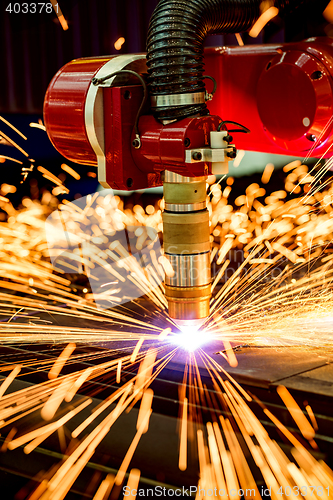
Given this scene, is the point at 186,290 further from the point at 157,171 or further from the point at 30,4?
the point at 30,4

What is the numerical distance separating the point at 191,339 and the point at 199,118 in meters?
0.58

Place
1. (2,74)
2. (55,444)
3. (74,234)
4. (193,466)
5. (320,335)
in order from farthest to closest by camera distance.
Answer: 1. (2,74)
2. (74,234)
3. (320,335)
4. (55,444)
5. (193,466)

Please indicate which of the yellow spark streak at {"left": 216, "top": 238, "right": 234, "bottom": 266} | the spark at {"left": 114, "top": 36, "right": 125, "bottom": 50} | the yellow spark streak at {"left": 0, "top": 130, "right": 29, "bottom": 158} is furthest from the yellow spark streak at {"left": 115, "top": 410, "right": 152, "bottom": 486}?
the yellow spark streak at {"left": 0, "top": 130, "right": 29, "bottom": 158}

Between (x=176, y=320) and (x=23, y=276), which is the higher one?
(x=23, y=276)

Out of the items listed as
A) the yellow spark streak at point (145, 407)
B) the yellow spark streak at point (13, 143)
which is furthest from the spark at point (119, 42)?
the yellow spark streak at point (145, 407)

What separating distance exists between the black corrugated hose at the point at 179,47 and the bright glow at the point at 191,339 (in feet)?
1.82

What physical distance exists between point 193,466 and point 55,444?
334 mm

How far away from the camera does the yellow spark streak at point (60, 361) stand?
4.25 feet

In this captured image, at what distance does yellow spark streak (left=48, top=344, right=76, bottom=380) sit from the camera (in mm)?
1297

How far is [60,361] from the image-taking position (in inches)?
52.8

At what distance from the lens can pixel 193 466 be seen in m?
1.09

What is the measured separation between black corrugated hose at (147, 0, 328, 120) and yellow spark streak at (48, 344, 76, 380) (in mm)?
610

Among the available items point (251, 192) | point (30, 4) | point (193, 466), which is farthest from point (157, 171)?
point (30, 4)

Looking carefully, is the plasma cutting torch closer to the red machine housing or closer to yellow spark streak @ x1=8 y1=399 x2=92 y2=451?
the red machine housing
